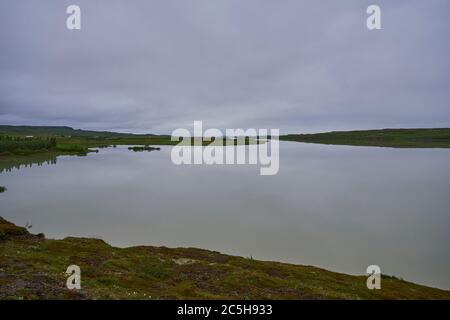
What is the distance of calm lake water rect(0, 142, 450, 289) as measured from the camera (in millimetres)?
24766

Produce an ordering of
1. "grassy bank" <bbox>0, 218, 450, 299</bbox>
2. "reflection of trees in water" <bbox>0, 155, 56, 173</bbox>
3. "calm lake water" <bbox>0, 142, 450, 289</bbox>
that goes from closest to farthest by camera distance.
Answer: "grassy bank" <bbox>0, 218, 450, 299</bbox>, "calm lake water" <bbox>0, 142, 450, 289</bbox>, "reflection of trees in water" <bbox>0, 155, 56, 173</bbox>

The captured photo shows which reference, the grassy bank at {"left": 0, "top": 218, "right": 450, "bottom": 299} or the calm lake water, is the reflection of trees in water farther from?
the grassy bank at {"left": 0, "top": 218, "right": 450, "bottom": 299}

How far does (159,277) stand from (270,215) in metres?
17.8

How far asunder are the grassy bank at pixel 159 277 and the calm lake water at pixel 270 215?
351cm

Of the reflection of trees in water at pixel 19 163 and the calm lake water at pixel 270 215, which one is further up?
the reflection of trees in water at pixel 19 163

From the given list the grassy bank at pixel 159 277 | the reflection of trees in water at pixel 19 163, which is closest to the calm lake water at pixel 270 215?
the grassy bank at pixel 159 277

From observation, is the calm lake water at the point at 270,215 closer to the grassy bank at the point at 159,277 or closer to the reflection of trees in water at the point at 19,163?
the grassy bank at the point at 159,277

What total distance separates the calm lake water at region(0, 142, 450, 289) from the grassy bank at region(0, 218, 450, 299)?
11.5 ft

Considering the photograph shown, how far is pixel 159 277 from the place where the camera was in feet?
59.7

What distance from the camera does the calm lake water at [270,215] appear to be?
2477 centimetres

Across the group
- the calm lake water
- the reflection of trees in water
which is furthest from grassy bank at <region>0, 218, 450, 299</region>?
the reflection of trees in water

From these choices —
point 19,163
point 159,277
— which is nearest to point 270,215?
point 159,277
